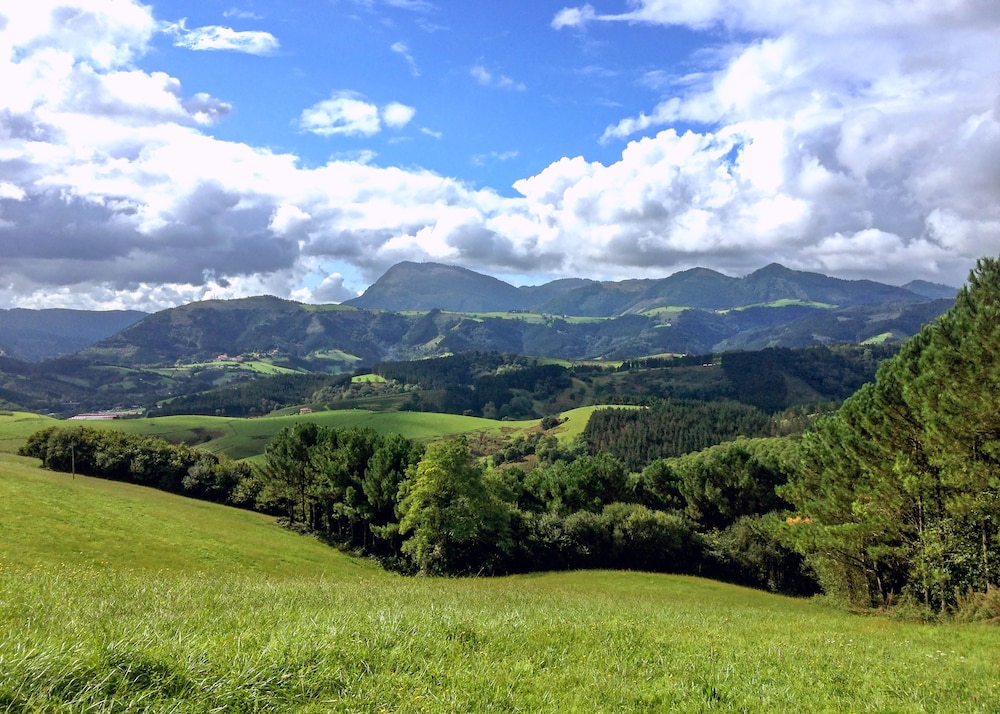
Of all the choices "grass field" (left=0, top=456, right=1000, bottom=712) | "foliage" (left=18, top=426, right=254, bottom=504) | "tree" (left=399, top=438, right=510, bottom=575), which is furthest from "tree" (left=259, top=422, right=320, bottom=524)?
"grass field" (left=0, top=456, right=1000, bottom=712)

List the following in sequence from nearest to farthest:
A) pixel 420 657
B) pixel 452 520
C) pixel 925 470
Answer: pixel 420 657 < pixel 925 470 < pixel 452 520

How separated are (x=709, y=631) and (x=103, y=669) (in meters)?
16.0

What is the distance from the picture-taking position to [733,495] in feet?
233

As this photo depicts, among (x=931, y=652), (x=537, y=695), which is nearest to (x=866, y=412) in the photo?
(x=931, y=652)

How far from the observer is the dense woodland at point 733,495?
2809 centimetres

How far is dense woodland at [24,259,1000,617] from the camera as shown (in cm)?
2809

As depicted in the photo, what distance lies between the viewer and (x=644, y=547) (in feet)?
197

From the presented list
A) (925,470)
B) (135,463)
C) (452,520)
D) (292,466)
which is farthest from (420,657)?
(135,463)

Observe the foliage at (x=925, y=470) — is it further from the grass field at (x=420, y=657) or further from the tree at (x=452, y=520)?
the tree at (x=452, y=520)

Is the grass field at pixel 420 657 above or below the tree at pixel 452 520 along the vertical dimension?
above

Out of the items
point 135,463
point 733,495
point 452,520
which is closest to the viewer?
point 452,520

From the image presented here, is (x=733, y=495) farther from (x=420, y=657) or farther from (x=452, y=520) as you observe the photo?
(x=420, y=657)

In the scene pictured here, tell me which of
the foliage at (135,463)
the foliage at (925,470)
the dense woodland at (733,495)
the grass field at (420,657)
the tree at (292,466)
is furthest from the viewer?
the foliage at (135,463)

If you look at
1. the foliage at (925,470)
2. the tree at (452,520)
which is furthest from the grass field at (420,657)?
the tree at (452,520)
